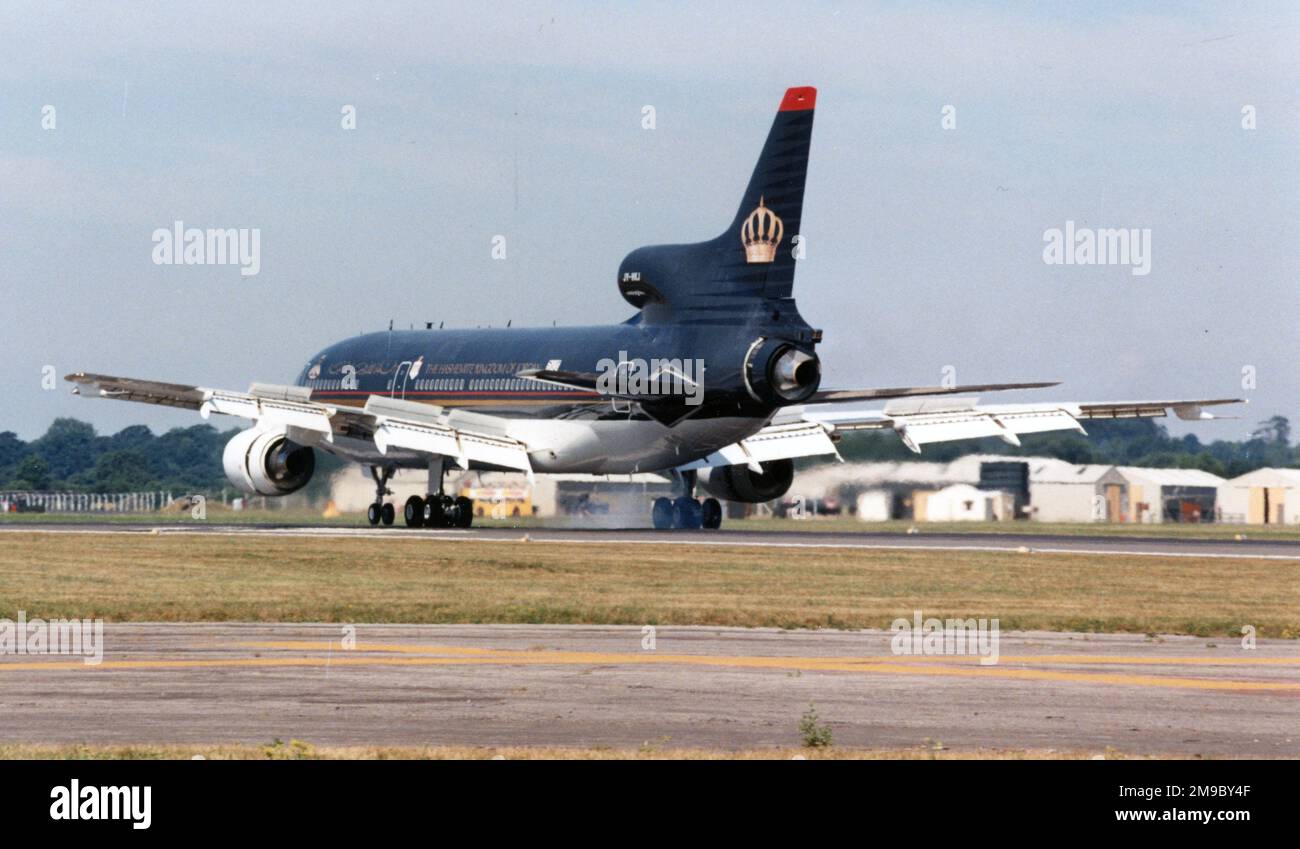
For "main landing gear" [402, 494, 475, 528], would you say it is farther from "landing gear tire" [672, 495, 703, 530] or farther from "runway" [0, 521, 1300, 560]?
"landing gear tire" [672, 495, 703, 530]

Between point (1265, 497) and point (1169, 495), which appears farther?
point (1169, 495)

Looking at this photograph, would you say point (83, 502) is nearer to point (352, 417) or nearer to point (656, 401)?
point (352, 417)

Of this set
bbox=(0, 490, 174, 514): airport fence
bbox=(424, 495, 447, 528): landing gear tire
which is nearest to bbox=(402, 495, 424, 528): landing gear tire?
bbox=(424, 495, 447, 528): landing gear tire

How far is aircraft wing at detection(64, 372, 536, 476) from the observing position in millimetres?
54219

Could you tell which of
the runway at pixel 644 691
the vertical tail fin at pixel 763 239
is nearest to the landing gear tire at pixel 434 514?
the vertical tail fin at pixel 763 239

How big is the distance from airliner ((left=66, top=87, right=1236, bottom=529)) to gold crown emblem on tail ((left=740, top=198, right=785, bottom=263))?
0.16ft

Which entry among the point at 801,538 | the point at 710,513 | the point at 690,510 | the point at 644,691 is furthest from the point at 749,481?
the point at 644,691

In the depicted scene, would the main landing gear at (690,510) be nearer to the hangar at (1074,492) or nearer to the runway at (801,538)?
the runway at (801,538)

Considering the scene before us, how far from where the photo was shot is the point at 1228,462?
100625mm

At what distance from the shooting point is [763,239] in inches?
2042

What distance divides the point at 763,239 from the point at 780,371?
3.64m
